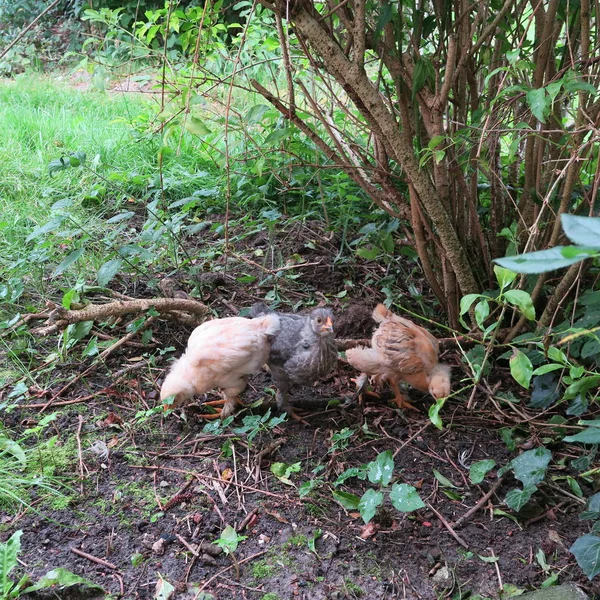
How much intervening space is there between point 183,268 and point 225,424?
5.09ft

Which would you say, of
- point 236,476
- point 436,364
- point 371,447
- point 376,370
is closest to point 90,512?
point 236,476

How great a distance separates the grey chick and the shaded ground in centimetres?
21

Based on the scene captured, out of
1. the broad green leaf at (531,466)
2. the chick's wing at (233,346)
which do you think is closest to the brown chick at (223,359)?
the chick's wing at (233,346)

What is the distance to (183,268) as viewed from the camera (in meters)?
4.30

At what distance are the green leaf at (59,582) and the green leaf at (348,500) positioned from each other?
1005 mm

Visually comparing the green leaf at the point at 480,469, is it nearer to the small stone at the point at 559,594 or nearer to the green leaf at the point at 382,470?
the green leaf at the point at 382,470

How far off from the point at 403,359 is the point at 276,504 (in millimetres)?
1016

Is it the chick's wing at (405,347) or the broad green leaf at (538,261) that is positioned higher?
the broad green leaf at (538,261)

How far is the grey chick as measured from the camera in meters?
3.10

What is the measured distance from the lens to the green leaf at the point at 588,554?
7.19 ft

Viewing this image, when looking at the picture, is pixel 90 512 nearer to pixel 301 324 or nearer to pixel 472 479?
pixel 301 324

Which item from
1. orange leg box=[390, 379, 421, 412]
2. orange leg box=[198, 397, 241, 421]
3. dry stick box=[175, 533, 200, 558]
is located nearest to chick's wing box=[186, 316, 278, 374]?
orange leg box=[198, 397, 241, 421]

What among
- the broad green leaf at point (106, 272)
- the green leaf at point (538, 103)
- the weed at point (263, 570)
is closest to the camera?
the green leaf at point (538, 103)

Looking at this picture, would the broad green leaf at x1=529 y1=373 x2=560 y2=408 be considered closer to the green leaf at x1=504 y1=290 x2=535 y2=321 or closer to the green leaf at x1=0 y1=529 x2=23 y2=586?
the green leaf at x1=504 y1=290 x2=535 y2=321
